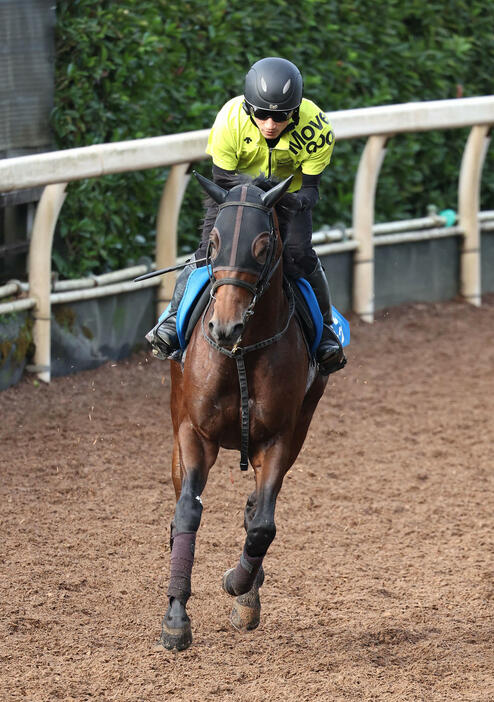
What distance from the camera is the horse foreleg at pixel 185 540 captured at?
4.98m

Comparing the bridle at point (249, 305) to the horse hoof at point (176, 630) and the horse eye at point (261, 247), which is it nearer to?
the horse eye at point (261, 247)

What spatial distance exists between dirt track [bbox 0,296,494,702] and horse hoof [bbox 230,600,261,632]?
0.05 m

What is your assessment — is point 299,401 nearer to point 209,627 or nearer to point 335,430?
point 209,627

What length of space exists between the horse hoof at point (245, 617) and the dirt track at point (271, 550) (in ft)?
0.16

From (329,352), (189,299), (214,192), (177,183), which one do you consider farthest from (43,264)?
(214,192)

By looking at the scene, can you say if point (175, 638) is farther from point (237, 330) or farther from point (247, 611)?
point (237, 330)

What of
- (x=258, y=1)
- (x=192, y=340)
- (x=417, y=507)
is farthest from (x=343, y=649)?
(x=258, y=1)

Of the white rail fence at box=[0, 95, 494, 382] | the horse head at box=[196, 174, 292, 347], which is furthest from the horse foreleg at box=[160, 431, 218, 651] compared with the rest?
the white rail fence at box=[0, 95, 494, 382]

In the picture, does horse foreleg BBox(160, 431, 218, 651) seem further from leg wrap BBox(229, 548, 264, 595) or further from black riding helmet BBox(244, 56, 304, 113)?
black riding helmet BBox(244, 56, 304, 113)

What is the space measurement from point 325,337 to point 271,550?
128 centimetres

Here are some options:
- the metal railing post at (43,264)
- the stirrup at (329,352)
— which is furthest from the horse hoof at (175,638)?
the metal railing post at (43,264)

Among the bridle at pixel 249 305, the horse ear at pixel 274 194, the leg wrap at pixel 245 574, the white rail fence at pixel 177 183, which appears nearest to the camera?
the bridle at pixel 249 305

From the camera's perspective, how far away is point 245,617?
5.29 meters

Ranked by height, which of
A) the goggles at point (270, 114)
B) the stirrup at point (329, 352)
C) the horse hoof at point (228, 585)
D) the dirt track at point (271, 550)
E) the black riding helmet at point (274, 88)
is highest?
the black riding helmet at point (274, 88)
